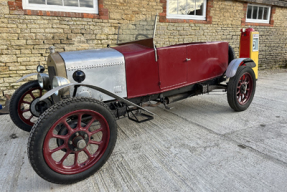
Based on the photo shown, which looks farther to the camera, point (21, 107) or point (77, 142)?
point (21, 107)

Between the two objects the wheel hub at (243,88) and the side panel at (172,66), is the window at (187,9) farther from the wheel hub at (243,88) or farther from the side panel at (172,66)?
the side panel at (172,66)

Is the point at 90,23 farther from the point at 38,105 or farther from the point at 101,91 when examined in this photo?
the point at 101,91

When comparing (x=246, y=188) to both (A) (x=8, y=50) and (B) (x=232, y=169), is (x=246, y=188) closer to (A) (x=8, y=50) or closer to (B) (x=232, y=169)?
(B) (x=232, y=169)

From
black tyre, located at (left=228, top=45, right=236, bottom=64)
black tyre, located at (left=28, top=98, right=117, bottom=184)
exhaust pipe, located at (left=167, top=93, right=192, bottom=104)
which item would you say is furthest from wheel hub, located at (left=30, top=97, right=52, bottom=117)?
black tyre, located at (left=228, top=45, right=236, bottom=64)

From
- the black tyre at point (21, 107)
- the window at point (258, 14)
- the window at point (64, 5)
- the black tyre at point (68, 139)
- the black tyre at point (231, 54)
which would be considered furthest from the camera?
the window at point (258, 14)

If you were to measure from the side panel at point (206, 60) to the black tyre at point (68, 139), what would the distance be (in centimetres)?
172

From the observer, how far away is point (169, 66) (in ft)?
9.26

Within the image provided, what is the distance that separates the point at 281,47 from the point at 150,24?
9024 mm

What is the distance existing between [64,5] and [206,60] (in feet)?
12.2

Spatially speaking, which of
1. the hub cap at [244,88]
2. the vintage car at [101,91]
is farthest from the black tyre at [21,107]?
the hub cap at [244,88]

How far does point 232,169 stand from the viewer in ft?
6.48

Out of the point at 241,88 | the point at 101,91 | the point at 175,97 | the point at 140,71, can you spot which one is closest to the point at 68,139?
the point at 101,91

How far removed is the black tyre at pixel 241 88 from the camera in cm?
329

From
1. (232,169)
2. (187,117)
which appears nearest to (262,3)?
(187,117)
